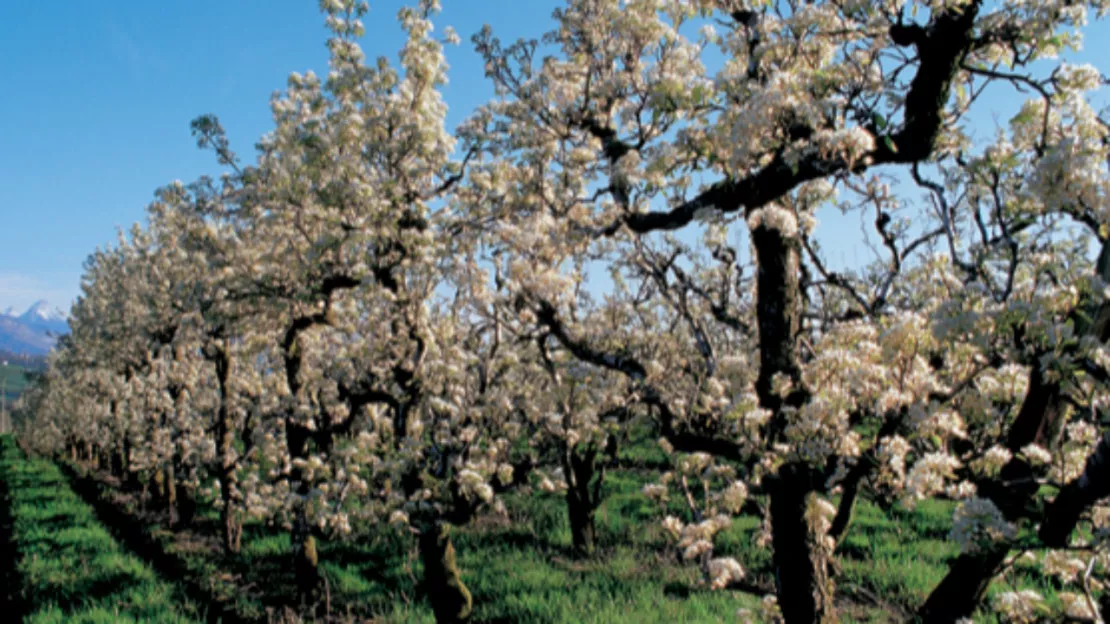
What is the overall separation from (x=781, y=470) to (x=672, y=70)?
14.4 feet

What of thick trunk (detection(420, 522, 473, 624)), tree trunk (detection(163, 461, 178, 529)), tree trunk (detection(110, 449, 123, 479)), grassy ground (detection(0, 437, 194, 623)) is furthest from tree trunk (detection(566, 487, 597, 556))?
tree trunk (detection(110, 449, 123, 479))

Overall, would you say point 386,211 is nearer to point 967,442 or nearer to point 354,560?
point 967,442

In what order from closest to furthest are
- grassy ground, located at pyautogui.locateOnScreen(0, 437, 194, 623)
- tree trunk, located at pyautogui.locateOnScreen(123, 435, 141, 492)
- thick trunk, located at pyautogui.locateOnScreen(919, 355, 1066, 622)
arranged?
thick trunk, located at pyautogui.locateOnScreen(919, 355, 1066, 622)
grassy ground, located at pyautogui.locateOnScreen(0, 437, 194, 623)
tree trunk, located at pyautogui.locateOnScreen(123, 435, 141, 492)

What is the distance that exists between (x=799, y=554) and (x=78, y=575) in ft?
49.9

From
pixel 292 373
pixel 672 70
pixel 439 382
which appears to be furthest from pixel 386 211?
pixel 292 373

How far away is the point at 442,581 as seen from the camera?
1009cm

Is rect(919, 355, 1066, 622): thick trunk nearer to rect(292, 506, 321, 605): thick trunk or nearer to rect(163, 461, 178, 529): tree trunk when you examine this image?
rect(292, 506, 321, 605): thick trunk

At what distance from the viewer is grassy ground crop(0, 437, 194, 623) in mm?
10945

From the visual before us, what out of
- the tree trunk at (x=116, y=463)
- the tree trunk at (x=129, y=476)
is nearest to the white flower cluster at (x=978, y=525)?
the tree trunk at (x=129, y=476)

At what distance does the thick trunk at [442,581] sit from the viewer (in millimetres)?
9922

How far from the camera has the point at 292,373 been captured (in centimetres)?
1234

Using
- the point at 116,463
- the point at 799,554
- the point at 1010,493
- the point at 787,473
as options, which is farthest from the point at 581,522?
the point at 116,463

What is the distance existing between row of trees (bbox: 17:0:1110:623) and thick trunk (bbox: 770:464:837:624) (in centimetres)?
2

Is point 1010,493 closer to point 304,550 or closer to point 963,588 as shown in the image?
point 963,588
